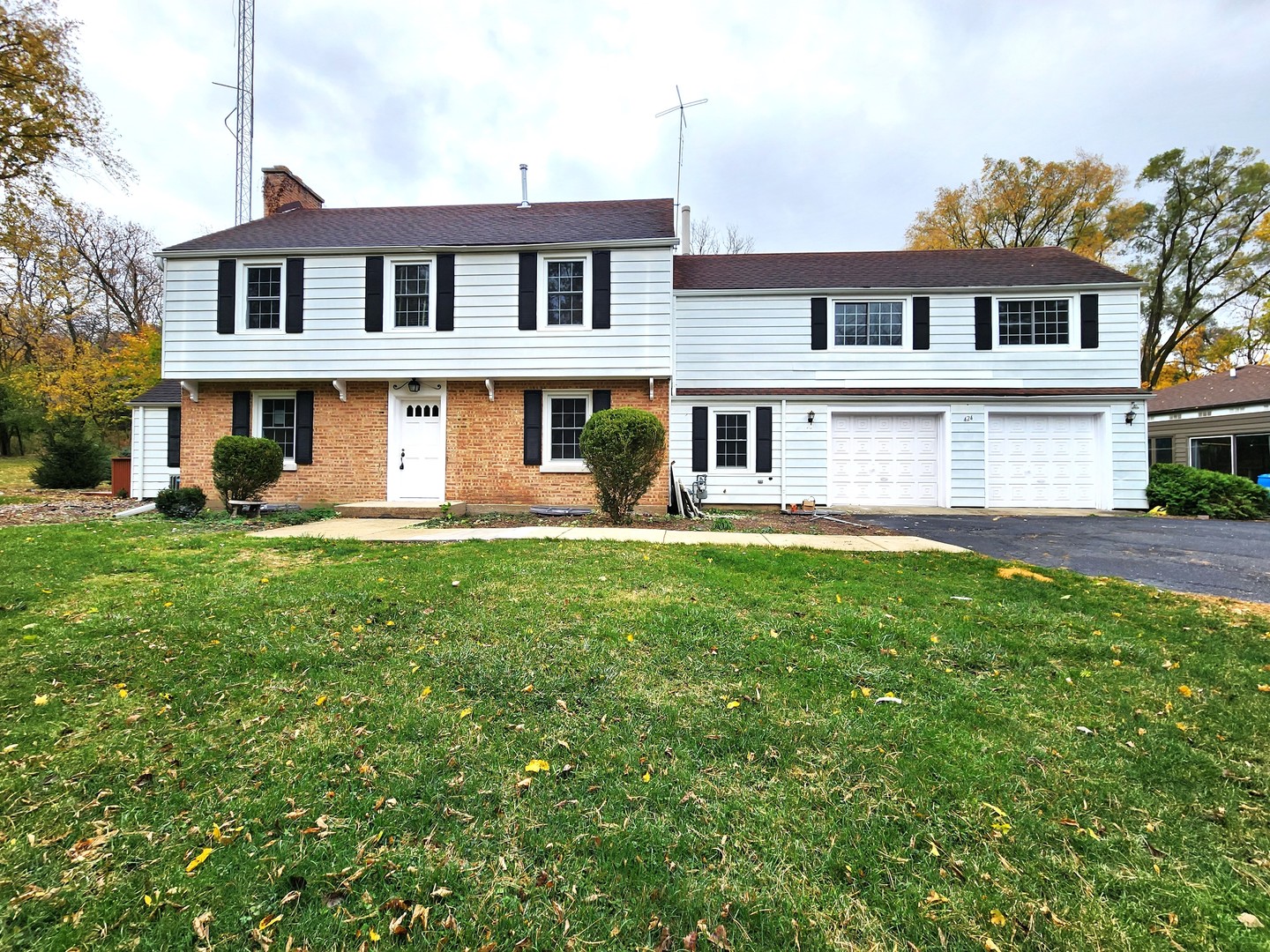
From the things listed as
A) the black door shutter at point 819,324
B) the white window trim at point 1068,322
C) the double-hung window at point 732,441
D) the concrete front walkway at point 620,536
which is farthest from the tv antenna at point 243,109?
the white window trim at point 1068,322

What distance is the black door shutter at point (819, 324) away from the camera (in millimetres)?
13047

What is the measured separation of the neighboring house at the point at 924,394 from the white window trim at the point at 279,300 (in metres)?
8.82

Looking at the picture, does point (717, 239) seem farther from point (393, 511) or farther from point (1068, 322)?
point (393, 511)

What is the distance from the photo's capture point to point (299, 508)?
10.7 m

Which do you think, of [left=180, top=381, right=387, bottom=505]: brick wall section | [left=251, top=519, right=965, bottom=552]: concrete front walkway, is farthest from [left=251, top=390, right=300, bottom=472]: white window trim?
[left=251, top=519, right=965, bottom=552]: concrete front walkway

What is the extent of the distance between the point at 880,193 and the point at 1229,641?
2390cm

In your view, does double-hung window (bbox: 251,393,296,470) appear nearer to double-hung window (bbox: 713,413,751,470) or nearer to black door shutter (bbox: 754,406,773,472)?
double-hung window (bbox: 713,413,751,470)

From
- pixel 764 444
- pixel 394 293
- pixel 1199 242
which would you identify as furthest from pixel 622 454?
pixel 1199 242

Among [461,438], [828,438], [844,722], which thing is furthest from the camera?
[828,438]

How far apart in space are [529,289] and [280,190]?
8647mm

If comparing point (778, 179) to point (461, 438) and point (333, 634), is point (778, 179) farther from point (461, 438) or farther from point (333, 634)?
point (333, 634)

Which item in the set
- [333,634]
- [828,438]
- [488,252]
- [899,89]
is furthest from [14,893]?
[899,89]

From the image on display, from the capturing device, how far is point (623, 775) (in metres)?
2.23

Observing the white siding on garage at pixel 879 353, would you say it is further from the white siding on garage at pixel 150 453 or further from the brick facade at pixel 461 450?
the white siding on garage at pixel 150 453
